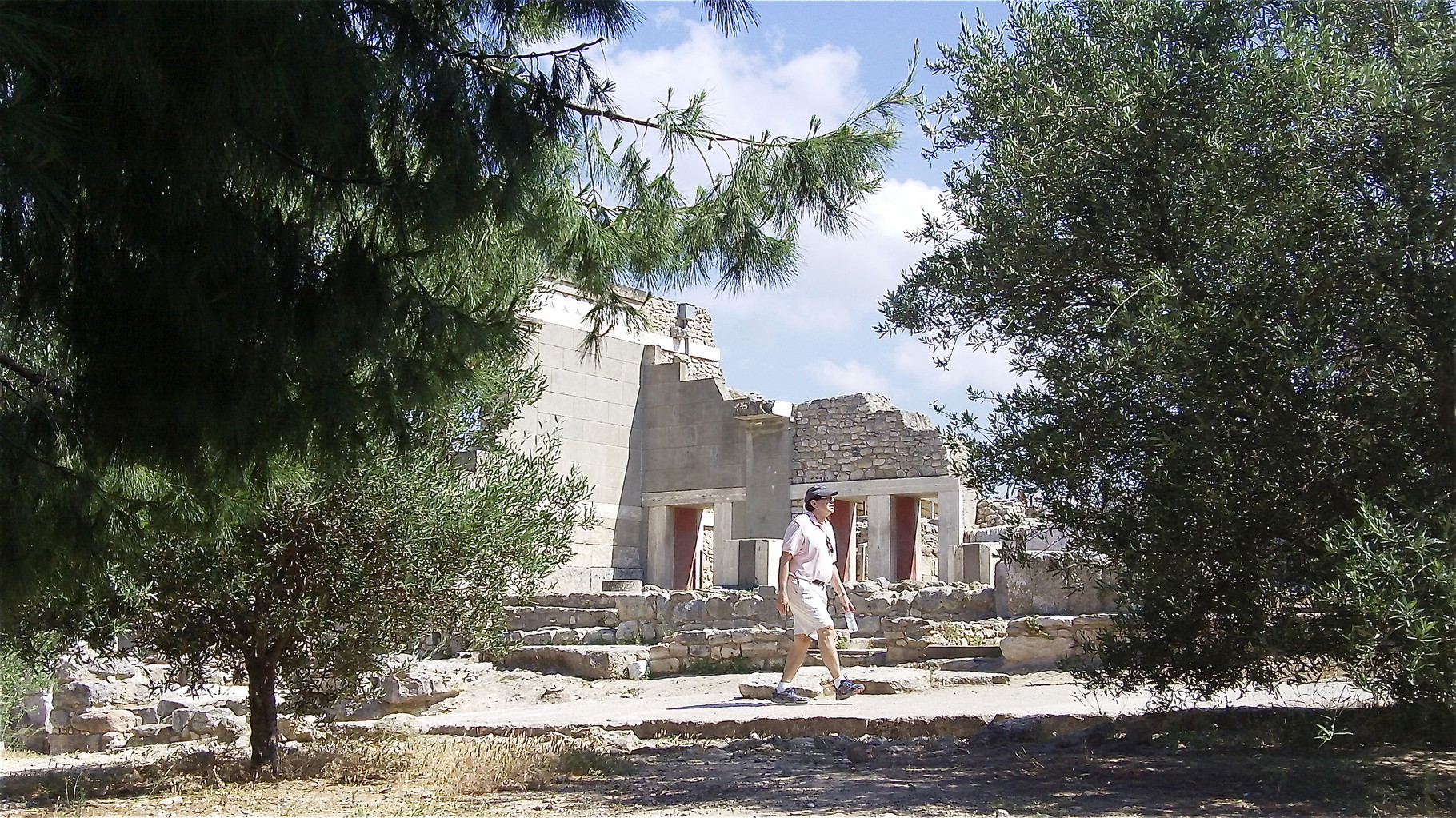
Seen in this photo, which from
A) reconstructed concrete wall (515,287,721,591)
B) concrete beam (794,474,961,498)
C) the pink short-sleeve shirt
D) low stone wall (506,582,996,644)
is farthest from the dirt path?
reconstructed concrete wall (515,287,721,591)

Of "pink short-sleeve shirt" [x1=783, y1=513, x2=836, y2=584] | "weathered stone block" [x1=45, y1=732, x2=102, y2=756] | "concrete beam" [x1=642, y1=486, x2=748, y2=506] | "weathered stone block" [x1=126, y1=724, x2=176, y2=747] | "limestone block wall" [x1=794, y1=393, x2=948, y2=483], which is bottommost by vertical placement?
"weathered stone block" [x1=45, y1=732, x2=102, y2=756]

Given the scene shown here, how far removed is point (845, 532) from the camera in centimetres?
2511

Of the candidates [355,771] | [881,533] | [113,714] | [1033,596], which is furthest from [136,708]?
[881,533]

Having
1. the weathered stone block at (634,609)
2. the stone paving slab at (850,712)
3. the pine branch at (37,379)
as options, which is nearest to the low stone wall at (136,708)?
the stone paving slab at (850,712)

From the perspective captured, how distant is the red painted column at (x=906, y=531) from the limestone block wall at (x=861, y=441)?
2.52 feet

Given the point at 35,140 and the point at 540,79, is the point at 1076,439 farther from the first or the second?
the point at 35,140

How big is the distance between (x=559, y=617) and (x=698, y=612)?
264 cm

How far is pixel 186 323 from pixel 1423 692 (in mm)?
4641

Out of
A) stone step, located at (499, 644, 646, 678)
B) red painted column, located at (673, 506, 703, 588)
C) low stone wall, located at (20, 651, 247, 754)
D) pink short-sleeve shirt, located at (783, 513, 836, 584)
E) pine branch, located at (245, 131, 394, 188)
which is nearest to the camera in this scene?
pine branch, located at (245, 131, 394, 188)

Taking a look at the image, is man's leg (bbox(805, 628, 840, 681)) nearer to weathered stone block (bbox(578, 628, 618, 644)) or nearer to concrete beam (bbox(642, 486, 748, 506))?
weathered stone block (bbox(578, 628, 618, 644))

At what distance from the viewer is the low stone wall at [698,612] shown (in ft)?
46.0

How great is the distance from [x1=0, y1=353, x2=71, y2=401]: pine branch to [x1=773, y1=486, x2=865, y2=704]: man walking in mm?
5598

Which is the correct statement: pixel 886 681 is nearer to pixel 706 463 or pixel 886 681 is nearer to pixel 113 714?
pixel 113 714

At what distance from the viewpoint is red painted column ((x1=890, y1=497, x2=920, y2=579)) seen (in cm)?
2434
